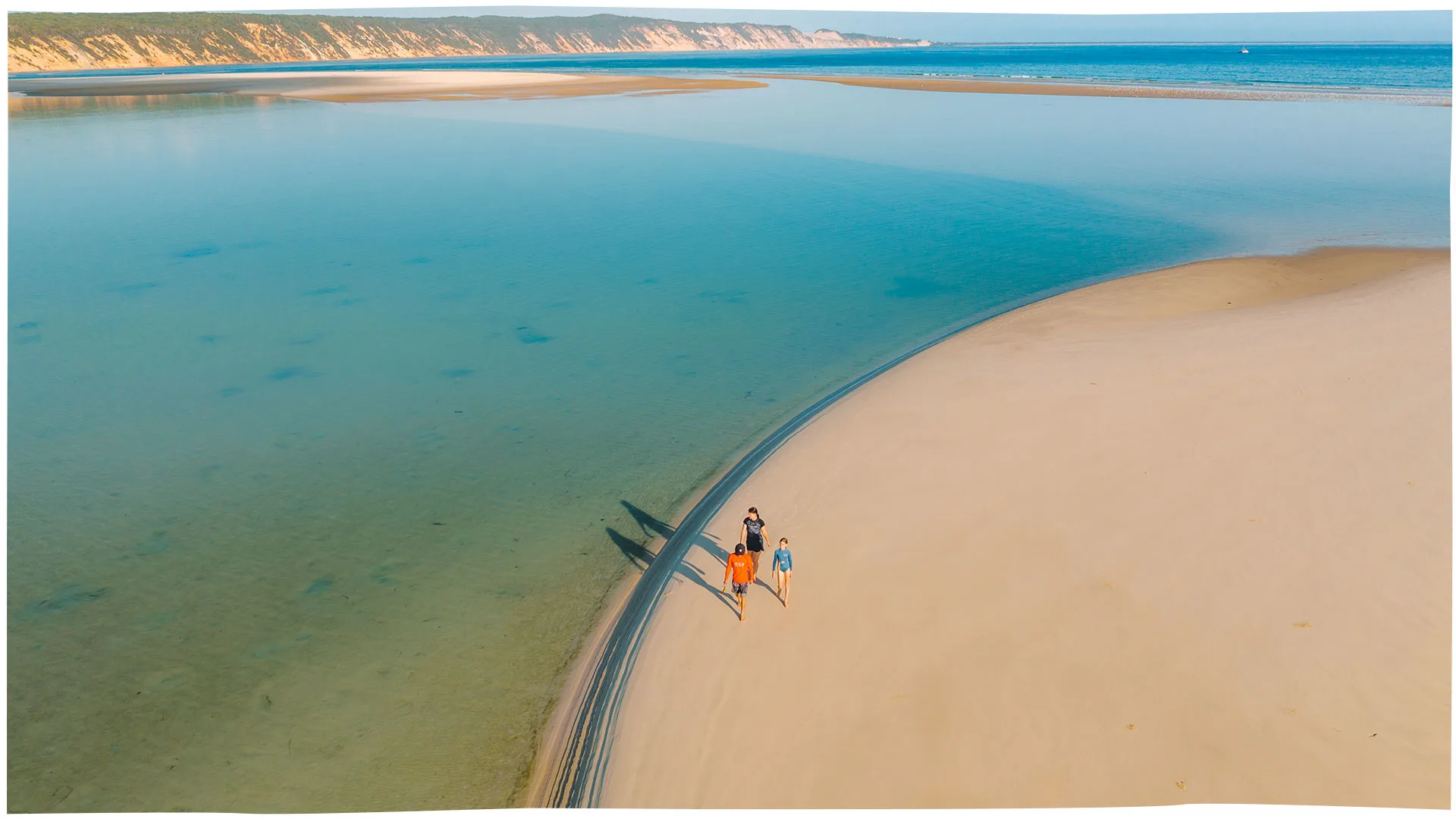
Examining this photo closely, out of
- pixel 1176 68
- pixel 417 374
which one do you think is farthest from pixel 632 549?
pixel 1176 68

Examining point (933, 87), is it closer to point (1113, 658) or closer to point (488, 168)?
point (488, 168)

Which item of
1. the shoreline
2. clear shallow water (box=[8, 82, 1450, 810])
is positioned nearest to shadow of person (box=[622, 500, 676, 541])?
clear shallow water (box=[8, 82, 1450, 810])

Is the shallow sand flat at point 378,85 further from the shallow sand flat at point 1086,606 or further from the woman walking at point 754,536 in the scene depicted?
the woman walking at point 754,536

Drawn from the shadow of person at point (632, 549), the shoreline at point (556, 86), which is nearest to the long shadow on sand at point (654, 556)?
the shadow of person at point (632, 549)

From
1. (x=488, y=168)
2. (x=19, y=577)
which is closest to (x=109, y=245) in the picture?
(x=488, y=168)

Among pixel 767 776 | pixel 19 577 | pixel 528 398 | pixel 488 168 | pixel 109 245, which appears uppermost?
pixel 488 168

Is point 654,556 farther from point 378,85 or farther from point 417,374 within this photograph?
point 378,85

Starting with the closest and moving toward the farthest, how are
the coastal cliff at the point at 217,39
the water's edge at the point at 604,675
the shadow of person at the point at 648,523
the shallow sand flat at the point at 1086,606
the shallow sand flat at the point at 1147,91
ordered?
the shallow sand flat at the point at 1086,606 → the water's edge at the point at 604,675 → the shadow of person at the point at 648,523 → the shallow sand flat at the point at 1147,91 → the coastal cliff at the point at 217,39
